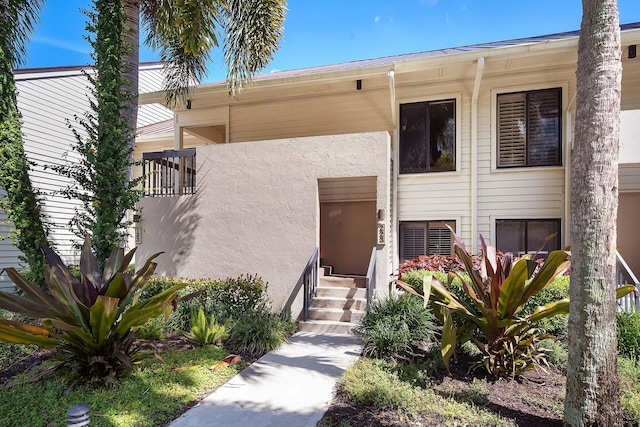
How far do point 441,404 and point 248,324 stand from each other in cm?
345

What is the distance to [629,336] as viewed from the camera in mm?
5383

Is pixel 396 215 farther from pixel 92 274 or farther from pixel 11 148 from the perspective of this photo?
pixel 11 148

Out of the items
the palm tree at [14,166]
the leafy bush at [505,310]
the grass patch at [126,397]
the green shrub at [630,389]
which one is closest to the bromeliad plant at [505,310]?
the leafy bush at [505,310]

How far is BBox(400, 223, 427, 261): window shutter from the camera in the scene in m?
9.48

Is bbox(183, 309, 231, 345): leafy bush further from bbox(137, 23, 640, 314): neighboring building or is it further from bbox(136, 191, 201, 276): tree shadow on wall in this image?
bbox(136, 191, 201, 276): tree shadow on wall

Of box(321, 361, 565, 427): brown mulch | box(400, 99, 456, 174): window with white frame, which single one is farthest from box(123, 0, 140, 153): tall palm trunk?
box(321, 361, 565, 427): brown mulch

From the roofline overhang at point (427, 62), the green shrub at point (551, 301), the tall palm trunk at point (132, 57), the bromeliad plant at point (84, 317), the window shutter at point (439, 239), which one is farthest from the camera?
the window shutter at point (439, 239)

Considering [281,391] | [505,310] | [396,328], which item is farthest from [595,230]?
[281,391]

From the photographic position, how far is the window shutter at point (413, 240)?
31.1 feet

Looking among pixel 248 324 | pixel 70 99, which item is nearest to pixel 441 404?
pixel 248 324

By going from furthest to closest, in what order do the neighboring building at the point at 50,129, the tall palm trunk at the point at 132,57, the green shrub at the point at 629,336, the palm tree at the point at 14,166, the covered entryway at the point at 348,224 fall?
the neighboring building at the point at 50,129 → the covered entryway at the point at 348,224 → the tall palm trunk at the point at 132,57 → the palm tree at the point at 14,166 → the green shrub at the point at 629,336

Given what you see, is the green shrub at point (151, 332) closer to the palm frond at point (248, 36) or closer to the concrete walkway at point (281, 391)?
the concrete walkway at point (281, 391)

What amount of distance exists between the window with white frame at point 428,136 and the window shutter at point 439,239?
145 centimetres

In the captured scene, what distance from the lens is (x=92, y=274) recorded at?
4.95 meters
